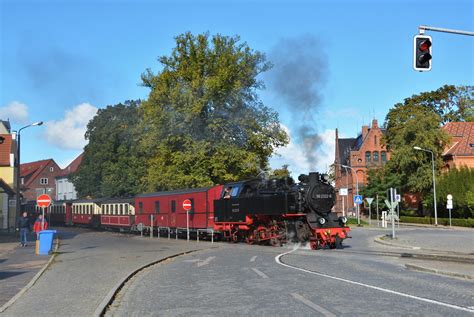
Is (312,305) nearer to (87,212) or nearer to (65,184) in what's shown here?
A: (87,212)

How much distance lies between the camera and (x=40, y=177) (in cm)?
11175

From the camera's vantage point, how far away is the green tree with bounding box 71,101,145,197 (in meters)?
63.0

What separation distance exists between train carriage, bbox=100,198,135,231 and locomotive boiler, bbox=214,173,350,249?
16338mm

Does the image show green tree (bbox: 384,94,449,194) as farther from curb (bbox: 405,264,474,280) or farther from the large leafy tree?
curb (bbox: 405,264,474,280)

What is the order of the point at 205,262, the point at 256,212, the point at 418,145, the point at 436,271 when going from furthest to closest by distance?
the point at 418,145 → the point at 256,212 → the point at 205,262 → the point at 436,271

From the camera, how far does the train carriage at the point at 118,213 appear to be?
4125 centimetres

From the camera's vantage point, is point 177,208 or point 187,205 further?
point 177,208

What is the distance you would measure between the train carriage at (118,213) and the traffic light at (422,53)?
3109 cm

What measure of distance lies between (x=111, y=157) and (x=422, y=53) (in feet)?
185

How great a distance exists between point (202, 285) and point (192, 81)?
29247 mm

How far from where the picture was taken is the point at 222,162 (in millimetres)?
38781

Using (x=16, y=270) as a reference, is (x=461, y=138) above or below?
above

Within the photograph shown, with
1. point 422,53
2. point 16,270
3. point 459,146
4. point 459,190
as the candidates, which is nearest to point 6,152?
point 16,270

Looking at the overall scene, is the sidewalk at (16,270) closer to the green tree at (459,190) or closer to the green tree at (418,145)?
the green tree at (459,190)
